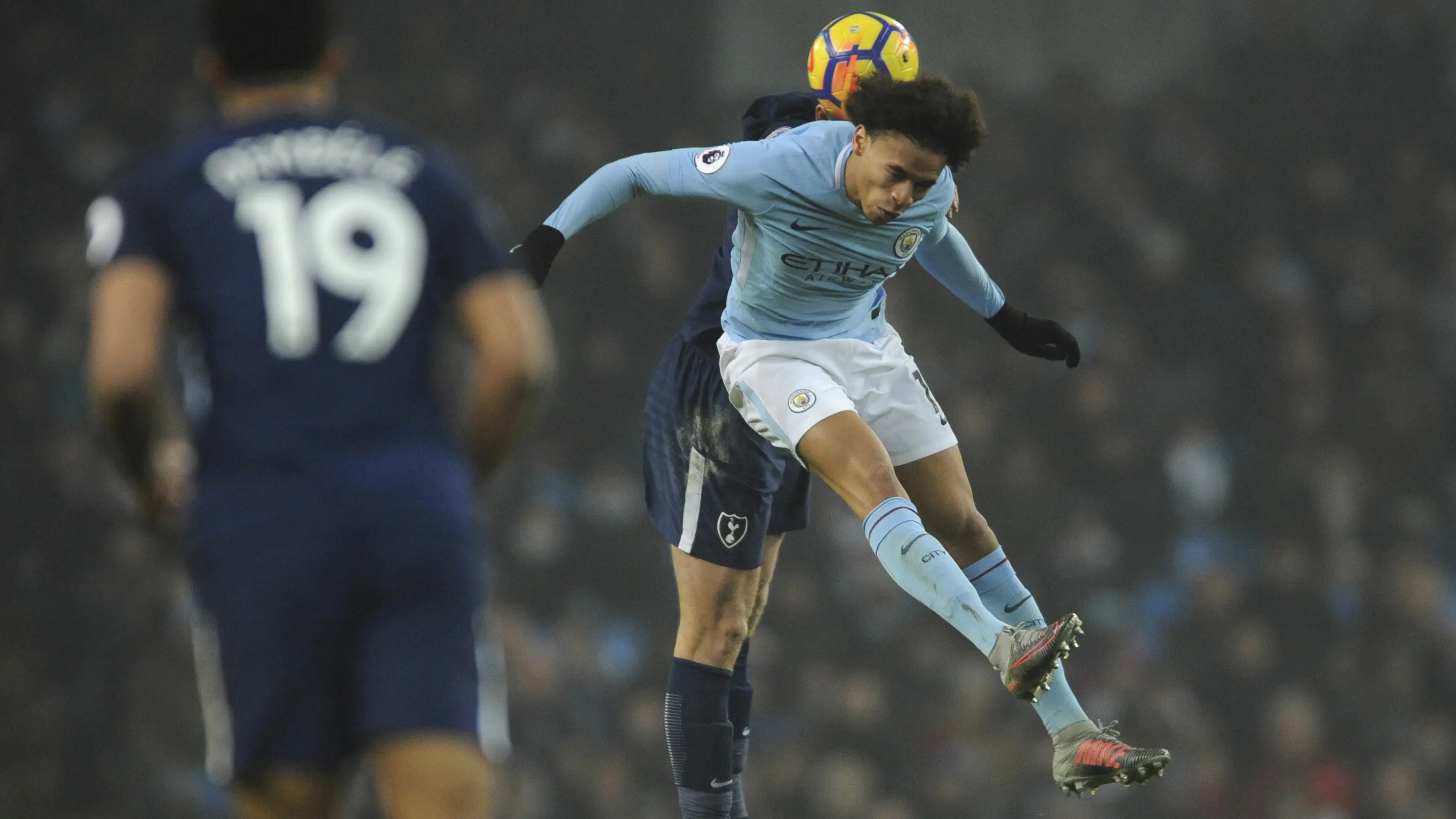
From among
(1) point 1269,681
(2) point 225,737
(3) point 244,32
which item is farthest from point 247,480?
(1) point 1269,681

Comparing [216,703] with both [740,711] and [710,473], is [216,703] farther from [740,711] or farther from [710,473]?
[740,711]

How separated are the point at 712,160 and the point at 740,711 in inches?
66.6

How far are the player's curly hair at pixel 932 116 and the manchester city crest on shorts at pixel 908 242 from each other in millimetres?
302

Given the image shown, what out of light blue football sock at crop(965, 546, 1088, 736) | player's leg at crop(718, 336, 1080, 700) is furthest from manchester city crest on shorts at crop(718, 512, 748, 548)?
light blue football sock at crop(965, 546, 1088, 736)

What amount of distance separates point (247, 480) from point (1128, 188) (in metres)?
9.40

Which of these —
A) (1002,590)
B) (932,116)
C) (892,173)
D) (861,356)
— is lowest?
(1002,590)

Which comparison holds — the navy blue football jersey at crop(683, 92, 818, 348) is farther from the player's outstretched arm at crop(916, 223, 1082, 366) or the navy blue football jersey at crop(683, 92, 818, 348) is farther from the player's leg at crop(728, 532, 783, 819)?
the player's leg at crop(728, 532, 783, 819)

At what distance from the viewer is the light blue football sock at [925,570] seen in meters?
Answer: 4.18

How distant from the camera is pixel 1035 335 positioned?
5203mm

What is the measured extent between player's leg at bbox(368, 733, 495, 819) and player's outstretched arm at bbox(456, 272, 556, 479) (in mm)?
443

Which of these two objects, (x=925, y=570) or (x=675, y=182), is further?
(x=675, y=182)

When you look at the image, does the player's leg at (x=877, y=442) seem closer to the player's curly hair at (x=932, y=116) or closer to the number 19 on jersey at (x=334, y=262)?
the player's curly hair at (x=932, y=116)

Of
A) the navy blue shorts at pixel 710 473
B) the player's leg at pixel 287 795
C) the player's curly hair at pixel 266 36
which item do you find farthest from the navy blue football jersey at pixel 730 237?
the player's leg at pixel 287 795

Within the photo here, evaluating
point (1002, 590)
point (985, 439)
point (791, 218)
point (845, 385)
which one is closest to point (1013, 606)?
point (1002, 590)
